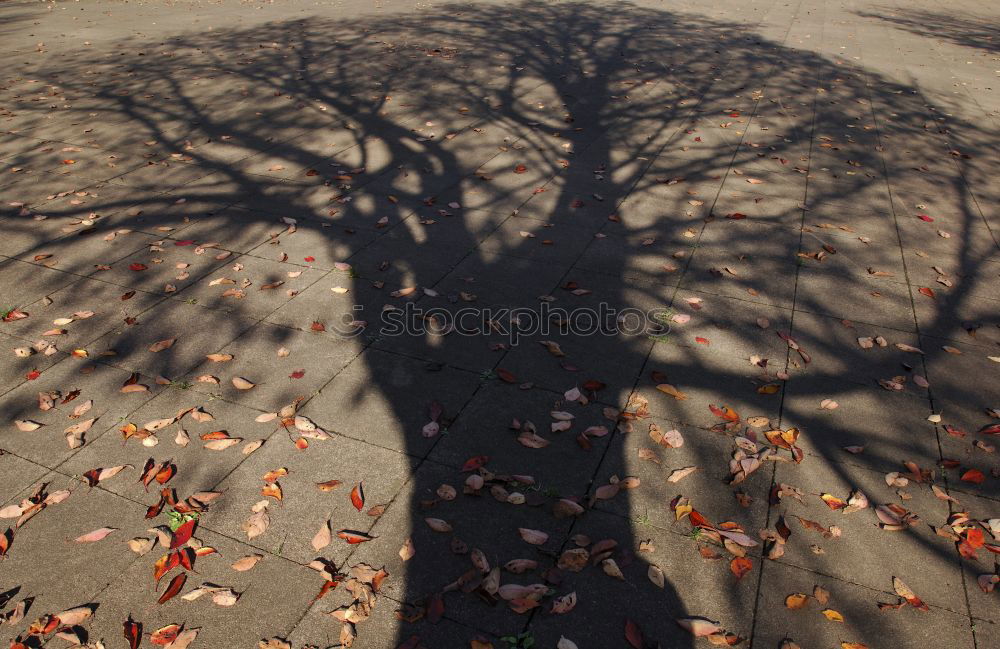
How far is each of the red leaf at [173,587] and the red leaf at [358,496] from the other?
903 mm

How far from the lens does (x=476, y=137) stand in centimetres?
933

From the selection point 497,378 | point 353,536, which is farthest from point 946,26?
point 353,536

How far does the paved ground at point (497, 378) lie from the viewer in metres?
3.23

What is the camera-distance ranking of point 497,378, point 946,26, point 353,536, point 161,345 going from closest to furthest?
point 353,536 → point 497,378 → point 161,345 → point 946,26

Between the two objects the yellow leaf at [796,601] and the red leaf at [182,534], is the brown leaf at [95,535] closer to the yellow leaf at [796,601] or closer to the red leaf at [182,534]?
the red leaf at [182,534]

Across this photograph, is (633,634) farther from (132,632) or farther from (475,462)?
(132,632)

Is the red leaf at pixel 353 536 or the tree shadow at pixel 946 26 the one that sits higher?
the tree shadow at pixel 946 26

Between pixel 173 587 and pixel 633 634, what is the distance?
2.25 meters

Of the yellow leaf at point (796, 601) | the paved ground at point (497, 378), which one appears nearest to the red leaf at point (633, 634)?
the paved ground at point (497, 378)

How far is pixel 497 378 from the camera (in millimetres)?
4684

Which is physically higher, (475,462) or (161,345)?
(475,462)

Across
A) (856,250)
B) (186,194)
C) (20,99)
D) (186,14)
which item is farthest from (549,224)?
(186,14)

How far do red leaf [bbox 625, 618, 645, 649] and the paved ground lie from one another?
0.05 feet

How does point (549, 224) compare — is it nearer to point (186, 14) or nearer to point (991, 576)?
point (991, 576)
